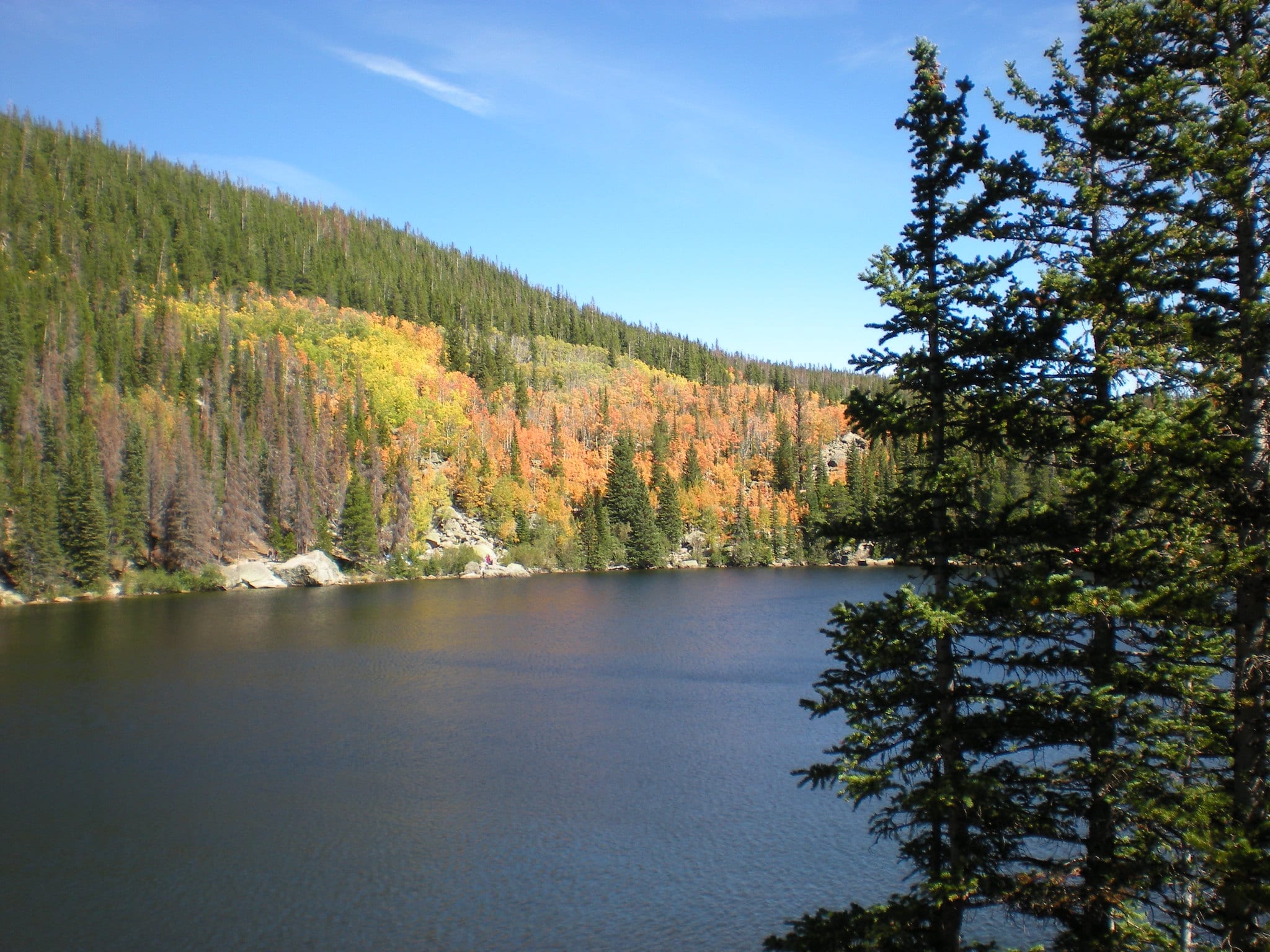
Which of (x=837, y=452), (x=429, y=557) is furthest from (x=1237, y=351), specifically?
(x=837, y=452)

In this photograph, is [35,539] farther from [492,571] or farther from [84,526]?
[492,571]

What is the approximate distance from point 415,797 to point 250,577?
64.1 m

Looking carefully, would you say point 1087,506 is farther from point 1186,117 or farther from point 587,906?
point 587,906

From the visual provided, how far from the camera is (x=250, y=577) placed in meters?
81.4

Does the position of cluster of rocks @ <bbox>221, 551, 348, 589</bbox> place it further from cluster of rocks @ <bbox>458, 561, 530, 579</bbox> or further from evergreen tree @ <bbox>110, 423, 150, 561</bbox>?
cluster of rocks @ <bbox>458, 561, 530, 579</bbox>

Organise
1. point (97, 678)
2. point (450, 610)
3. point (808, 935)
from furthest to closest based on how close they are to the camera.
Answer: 1. point (450, 610)
2. point (97, 678)
3. point (808, 935)

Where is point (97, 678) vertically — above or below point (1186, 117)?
below

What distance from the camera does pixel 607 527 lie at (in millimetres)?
101688

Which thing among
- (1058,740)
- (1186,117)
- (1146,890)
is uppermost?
(1186,117)

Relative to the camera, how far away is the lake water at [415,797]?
58.6 ft

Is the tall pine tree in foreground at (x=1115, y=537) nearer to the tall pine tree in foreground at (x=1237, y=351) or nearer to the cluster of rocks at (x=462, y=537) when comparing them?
the tall pine tree in foreground at (x=1237, y=351)

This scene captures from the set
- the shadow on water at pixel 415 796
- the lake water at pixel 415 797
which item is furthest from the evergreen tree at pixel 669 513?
the shadow on water at pixel 415 796

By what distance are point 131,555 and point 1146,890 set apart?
3315 inches

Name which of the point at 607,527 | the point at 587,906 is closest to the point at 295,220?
the point at 607,527
